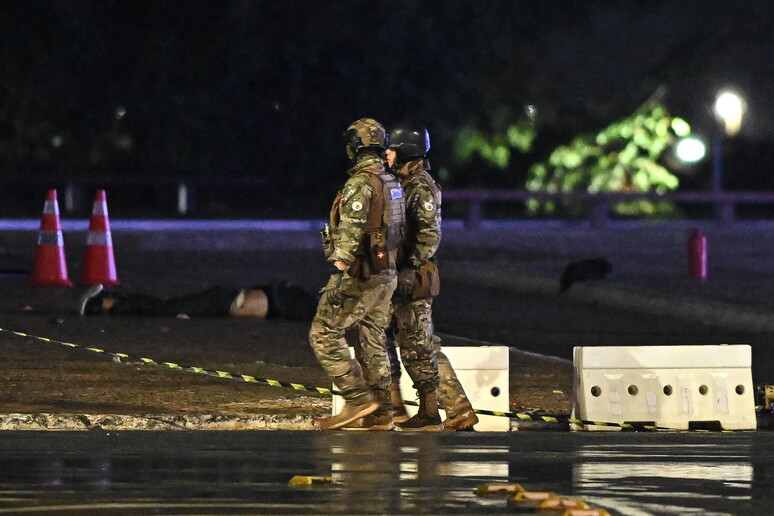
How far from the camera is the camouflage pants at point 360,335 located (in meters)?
11.2

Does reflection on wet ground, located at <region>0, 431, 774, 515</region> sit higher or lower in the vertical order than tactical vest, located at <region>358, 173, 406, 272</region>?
lower

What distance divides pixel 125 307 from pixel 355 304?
6.85 m

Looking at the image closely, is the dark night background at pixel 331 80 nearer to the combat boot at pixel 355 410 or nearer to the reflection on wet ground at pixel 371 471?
the combat boot at pixel 355 410

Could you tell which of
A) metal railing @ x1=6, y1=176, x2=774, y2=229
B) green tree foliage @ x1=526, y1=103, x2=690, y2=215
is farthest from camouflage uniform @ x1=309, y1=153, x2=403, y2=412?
green tree foliage @ x1=526, y1=103, x2=690, y2=215

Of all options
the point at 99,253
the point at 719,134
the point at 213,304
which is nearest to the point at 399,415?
the point at 213,304

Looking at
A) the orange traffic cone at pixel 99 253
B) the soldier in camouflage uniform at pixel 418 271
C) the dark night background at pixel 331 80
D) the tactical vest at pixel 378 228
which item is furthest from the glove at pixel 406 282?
the dark night background at pixel 331 80

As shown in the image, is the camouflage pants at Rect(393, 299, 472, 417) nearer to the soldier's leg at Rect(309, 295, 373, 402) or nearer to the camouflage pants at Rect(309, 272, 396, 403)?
the camouflage pants at Rect(309, 272, 396, 403)

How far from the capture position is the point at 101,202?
1956 cm

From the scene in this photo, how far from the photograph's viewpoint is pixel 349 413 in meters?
11.5

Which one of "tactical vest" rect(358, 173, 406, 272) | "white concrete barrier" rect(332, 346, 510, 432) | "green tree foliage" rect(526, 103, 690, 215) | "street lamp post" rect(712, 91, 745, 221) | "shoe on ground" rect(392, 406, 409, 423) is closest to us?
"tactical vest" rect(358, 173, 406, 272)

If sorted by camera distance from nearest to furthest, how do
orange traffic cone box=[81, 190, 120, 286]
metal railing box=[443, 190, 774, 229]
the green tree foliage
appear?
orange traffic cone box=[81, 190, 120, 286], metal railing box=[443, 190, 774, 229], the green tree foliage

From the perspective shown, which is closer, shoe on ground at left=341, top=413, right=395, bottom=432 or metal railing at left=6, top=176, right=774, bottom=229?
shoe on ground at left=341, top=413, right=395, bottom=432

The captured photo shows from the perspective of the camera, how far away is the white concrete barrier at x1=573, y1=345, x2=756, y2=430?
12.1 meters

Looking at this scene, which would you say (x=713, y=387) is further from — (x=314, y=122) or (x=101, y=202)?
(x=314, y=122)
